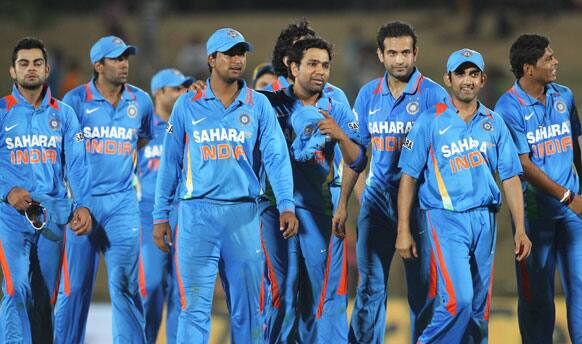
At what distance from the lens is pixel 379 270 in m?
7.07


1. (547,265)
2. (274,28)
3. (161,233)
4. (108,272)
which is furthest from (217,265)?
(274,28)

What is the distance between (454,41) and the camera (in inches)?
635

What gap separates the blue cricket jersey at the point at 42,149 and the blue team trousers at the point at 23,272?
9.3 inches

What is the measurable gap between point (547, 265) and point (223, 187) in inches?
92.3

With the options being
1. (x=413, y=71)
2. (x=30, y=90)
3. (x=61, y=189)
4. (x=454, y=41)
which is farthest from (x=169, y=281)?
(x=454, y=41)

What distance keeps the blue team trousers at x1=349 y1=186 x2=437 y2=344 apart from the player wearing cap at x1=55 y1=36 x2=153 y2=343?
5.56 ft

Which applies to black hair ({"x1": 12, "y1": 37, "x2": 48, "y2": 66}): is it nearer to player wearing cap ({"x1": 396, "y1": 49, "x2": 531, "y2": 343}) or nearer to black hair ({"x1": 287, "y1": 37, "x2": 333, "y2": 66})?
black hair ({"x1": 287, "y1": 37, "x2": 333, "y2": 66})

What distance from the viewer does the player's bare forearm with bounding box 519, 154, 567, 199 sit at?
22.7 ft

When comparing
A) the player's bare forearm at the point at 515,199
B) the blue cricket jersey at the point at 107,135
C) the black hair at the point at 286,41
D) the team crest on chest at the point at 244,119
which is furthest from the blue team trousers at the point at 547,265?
the blue cricket jersey at the point at 107,135

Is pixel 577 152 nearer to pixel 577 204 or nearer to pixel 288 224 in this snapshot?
pixel 577 204

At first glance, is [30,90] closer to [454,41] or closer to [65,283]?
[65,283]

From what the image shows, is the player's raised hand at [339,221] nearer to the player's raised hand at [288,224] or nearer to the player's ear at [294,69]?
the player's raised hand at [288,224]

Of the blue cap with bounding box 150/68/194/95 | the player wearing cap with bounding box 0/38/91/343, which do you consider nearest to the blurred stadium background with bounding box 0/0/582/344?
the blue cap with bounding box 150/68/194/95

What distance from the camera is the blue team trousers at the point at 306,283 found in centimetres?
681
